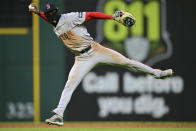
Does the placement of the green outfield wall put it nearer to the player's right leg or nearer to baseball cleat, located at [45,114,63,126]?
the player's right leg

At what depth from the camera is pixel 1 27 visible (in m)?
11.3

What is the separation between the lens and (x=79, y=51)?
831cm

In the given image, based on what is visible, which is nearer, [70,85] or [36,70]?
[70,85]

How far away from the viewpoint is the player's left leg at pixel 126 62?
8.23 meters

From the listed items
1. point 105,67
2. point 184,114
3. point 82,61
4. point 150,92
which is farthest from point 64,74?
point 82,61

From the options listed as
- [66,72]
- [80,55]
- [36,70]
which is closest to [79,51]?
[80,55]

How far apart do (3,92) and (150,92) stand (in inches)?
110

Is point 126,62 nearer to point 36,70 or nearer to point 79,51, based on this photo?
point 79,51

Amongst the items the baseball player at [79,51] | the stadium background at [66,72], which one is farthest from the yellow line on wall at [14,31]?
the baseball player at [79,51]

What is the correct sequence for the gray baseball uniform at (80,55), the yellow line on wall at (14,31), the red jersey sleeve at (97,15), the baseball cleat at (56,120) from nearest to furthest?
the red jersey sleeve at (97,15)
the baseball cleat at (56,120)
the gray baseball uniform at (80,55)
the yellow line on wall at (14,31)

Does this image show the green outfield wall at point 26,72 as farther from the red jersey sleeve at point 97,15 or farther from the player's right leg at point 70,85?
the red jersey sleeve at point 97,15

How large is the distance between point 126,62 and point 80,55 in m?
0.65

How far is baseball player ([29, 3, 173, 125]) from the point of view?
8.15m

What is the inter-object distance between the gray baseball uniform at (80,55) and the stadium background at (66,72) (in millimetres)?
3045
